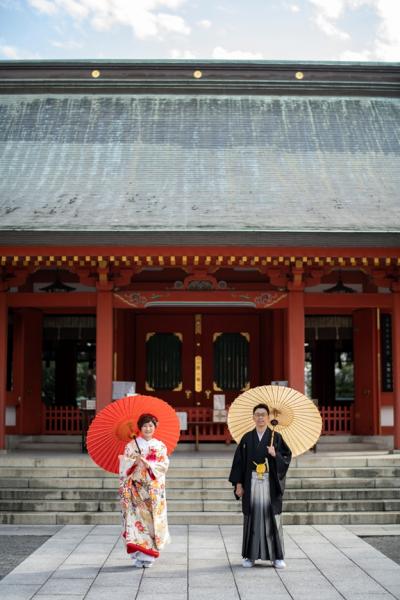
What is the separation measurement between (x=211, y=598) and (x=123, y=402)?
224cm

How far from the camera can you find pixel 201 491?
11.5 meters

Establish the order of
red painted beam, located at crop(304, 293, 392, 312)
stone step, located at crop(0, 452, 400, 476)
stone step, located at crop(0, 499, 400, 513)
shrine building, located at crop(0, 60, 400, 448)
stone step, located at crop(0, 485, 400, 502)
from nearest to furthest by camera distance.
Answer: stone step, located at crop(0, 499, 400, 513), stone step, located at crop(0, 485, 400, 502), stone step, located at crop(0, 452, 400, 476), shrine building, located at crop(0, 60, 400, 448), red painted beam, located at crop(304, 293, 392, 312)

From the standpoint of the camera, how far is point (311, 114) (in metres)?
18.5

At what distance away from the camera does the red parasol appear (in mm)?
8211

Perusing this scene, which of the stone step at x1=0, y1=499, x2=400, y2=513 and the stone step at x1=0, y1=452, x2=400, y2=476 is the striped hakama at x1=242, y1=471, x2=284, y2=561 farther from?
the stone step at x1=0, y1=452, x2=400, y2=476

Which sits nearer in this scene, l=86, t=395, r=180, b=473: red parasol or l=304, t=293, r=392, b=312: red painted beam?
l=86, t=395, r=180, b=473: red parasol

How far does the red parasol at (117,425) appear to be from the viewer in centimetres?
821

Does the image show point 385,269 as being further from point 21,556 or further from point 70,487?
point 21,556

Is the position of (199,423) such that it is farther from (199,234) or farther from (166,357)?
(199,234)

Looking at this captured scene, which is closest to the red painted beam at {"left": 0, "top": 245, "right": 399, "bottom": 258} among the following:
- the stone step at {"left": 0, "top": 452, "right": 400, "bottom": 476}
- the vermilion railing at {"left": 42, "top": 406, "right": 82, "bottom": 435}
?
the stone step at {"left": 0, "top": 452, "right": 400, "bottom": 476}

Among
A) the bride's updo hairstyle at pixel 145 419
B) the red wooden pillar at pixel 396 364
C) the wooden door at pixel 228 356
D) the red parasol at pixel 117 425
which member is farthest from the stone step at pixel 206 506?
the wooden door at pixel 228 356

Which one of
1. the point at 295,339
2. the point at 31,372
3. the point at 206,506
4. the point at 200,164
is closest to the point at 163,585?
the point at 206,506

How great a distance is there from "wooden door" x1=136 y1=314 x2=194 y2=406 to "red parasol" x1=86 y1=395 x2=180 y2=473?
8.64m

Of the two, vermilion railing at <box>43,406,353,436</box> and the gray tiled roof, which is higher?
the gray tiled roof
